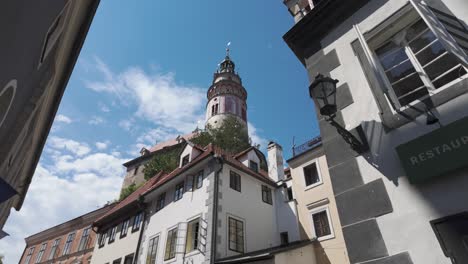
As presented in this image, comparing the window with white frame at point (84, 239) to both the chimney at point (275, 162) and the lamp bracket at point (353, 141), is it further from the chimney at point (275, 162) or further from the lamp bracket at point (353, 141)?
the lamp bracket at point (353, 141)

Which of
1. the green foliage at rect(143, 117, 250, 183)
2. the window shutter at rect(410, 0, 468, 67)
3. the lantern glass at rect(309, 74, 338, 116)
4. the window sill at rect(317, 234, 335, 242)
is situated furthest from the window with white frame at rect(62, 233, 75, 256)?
the window shutter at rect(410, 0, 468, 67)

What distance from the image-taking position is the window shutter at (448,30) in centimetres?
325

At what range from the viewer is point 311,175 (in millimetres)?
16062

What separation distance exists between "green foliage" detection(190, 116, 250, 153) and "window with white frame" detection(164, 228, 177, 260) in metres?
16.4

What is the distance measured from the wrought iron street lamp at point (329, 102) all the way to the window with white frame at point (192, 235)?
11075mm

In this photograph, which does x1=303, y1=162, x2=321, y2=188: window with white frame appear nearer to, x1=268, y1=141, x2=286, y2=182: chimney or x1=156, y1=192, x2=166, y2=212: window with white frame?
x1=268, y1=141, x2=286, y2=182: chimney

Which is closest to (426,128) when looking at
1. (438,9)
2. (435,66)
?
(435,66)

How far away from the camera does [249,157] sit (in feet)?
61.2

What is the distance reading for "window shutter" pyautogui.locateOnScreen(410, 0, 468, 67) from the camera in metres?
3.25

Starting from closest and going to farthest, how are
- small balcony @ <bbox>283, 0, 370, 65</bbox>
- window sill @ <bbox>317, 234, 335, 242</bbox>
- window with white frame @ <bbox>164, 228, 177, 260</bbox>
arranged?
small balcony @ <bbox>283, 0, 370, 65</bbox>
window sill @ <bbox>317, 234, 335, 242</bbox>
window with white frame @ <bbox>164, 228, 177, 260</bbox>

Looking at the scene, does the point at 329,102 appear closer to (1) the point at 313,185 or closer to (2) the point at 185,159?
(1) the point at 313,185

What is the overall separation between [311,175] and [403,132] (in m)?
12.9

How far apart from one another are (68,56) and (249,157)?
12874mm

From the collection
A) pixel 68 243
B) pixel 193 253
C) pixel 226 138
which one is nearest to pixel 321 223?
pixel 193 253
